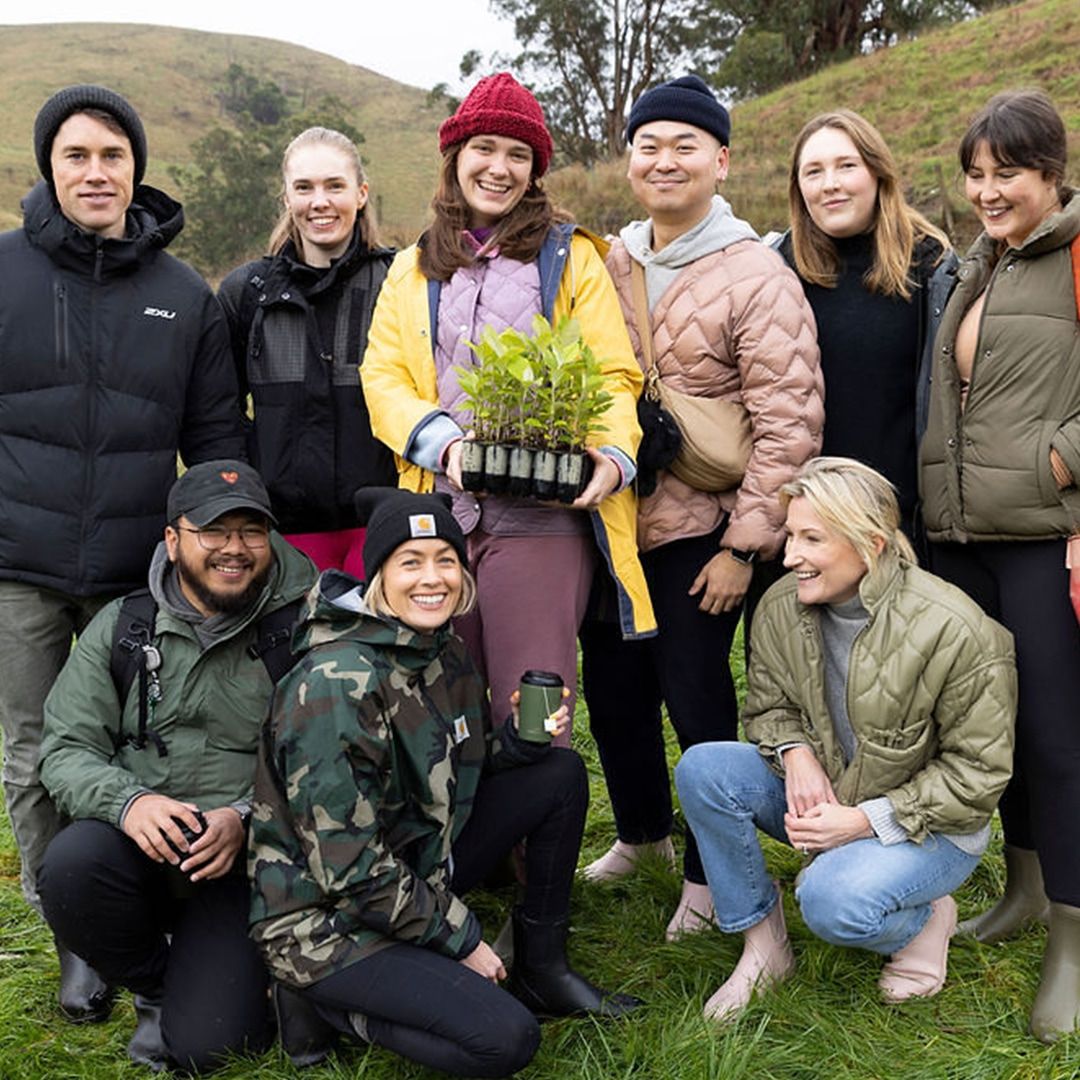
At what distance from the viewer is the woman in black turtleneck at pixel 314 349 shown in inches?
166

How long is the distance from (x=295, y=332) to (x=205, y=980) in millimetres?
2230

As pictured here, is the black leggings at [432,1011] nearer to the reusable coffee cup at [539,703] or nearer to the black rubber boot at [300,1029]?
the black rubber boot at [300,1029]

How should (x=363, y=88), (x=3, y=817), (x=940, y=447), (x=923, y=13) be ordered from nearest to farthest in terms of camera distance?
(x=940, y=447)
(x=3, y=817)
(x=923, y=13)
(x=363, y=88)

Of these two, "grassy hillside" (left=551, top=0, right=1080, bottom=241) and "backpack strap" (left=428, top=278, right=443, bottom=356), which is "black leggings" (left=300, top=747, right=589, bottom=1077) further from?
"grassy hillside" (left=551, top=0, right=1080, bottom=241)

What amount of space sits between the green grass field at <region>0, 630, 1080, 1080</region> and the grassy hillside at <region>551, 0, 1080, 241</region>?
15.2 metres

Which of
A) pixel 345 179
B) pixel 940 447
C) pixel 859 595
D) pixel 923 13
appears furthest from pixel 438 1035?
pixel 923 13

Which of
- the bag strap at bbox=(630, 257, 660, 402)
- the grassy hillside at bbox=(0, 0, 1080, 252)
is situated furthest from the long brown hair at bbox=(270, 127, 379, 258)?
the grassy hillside at bbox=(0, 0, 1080, 252)

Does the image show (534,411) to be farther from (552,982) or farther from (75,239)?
(552,982)

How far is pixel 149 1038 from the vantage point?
11.8 feet

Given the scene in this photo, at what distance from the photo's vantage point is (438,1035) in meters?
3.19

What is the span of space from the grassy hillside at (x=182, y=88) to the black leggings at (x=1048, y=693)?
50648mm

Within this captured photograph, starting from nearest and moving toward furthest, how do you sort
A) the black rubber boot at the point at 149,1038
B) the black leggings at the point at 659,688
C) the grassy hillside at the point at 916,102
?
the black rubber boot at the point at 149,1038 < the black leggings at the point at 659,688 < the grassy hillside at the point at 916,102

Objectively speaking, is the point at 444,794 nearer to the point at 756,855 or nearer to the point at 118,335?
the point at 756,855

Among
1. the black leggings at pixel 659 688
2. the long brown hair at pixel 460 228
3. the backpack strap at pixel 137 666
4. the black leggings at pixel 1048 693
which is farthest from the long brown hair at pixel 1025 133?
the backpack strap at pixel 137 666
